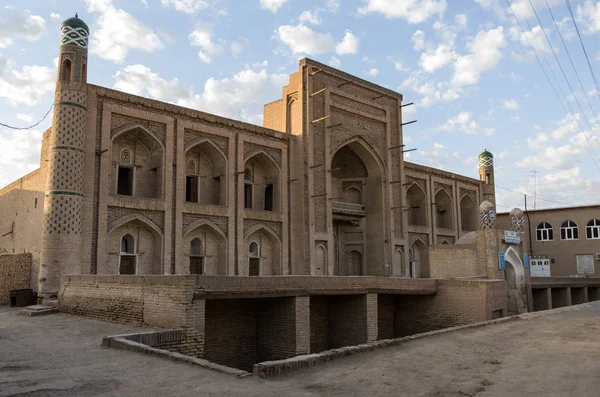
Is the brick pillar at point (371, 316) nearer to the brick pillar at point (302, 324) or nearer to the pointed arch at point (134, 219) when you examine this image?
the brick pillar at point (302, 324)

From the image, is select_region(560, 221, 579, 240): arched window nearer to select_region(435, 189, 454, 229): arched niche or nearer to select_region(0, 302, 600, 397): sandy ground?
select_region(435, 189, 454, 229): arched niche

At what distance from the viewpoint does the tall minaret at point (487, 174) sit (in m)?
34.7

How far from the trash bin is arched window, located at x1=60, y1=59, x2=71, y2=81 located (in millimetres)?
6483

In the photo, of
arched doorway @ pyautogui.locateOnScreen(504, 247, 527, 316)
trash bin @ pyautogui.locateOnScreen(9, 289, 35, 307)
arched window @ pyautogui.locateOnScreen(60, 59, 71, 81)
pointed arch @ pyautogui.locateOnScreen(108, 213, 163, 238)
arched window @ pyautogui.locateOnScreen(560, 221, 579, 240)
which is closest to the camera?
trash bin @ pyautogui.locateOnScreen(9, 289, 35, 307)

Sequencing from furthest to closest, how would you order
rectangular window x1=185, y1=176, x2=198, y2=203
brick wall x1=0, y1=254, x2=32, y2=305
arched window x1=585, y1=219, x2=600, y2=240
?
1. arched window x1=585, y1=219, x2=600, y2=240
2. rectangular window x1=185, y1=176, x2=198, y2=203
3. brick wall x1=0, y1=254, x2=32, y2=305

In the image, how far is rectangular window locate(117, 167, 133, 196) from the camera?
1825 centimetres

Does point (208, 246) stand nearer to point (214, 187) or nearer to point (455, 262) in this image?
point (214, 187)

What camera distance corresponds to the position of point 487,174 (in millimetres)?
35281

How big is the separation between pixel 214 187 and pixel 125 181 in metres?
3.46

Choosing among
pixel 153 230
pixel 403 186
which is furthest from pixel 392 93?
pixel 153 230

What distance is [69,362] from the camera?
670 centimetres

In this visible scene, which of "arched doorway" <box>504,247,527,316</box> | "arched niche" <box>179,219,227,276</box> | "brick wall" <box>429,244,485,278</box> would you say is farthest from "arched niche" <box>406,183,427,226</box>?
"arched niche" <box>179,219,227,276</box>

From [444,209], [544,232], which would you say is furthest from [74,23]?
[544,232]

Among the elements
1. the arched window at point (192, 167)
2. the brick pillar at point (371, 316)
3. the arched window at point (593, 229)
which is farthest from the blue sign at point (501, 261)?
the arched window at point (593, 229)
